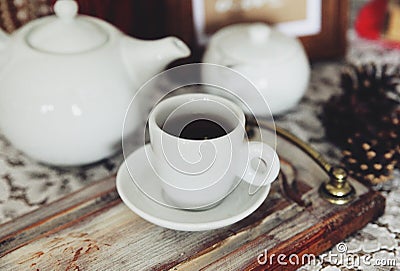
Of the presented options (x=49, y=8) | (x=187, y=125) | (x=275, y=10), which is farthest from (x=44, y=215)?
(x=275, y=10)

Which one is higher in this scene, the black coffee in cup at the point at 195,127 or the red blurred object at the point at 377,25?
the black coffee in cup at the point at 195,127

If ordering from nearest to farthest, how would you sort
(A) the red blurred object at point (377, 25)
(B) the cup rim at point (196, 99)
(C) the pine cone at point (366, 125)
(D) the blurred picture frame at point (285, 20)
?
1. (B) the cup rim at point (196, 99)
2. (C) the pine cone at point (366, 125)
3. (D) the blurred picture frame at point (285, 20)
4. (A) the red blurred object at point (377, 25)

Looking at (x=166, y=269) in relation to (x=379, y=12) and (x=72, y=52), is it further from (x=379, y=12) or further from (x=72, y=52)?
(x=379, y=12)

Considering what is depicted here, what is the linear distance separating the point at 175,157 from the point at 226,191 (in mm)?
68

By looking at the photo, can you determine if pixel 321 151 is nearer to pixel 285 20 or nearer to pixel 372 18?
pixel 285 20

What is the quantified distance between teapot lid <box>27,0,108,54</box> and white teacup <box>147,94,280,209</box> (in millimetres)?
132

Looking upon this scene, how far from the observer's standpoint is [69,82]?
59cm

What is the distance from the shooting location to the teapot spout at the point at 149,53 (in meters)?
0.62

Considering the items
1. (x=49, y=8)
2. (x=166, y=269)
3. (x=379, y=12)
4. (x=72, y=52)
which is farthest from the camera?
(x=379, y=12)

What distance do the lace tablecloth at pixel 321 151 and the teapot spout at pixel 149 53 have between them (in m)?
0.11

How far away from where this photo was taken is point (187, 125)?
544 mm

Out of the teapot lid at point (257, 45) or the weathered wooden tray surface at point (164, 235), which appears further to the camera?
the teapot lid at point (257, 45)

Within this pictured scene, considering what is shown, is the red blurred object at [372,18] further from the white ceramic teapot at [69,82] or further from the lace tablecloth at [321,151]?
the white ceramic teapot at [69,82]

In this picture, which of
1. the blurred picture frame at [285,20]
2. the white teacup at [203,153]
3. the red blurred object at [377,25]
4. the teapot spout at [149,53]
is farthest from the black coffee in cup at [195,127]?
the red blurred object at [377,25]
